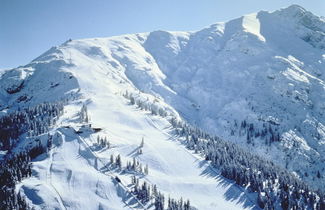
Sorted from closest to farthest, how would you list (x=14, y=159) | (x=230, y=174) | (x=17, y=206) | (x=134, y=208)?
1. (x=17, y=206)
2. (x=134, y=208)
3. (x=14, y=159)
4. (x=230, y=174)

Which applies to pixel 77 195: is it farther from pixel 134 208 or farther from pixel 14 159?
pixel 14 159

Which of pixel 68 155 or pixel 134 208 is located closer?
pixel 134 208

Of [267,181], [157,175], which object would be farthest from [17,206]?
[267,181]

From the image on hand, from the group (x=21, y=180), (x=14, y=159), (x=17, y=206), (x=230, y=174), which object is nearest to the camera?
(x=17, y=206)

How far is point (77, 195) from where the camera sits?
148250 mm

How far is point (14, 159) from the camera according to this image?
562ft

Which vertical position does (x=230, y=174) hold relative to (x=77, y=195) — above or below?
below

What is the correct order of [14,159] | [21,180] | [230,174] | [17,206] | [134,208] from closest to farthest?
[17,206]
[134,208]
[21,180]
[14,159]
[230,174]

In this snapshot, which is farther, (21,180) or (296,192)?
(296,192)

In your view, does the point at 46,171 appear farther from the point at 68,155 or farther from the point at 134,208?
the point at 134,208

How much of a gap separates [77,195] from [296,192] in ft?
367

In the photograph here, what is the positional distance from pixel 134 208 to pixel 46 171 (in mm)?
48559

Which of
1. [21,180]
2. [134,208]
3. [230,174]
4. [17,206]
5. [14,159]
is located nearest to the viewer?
[17,206]

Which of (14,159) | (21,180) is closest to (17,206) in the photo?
(21,180)
